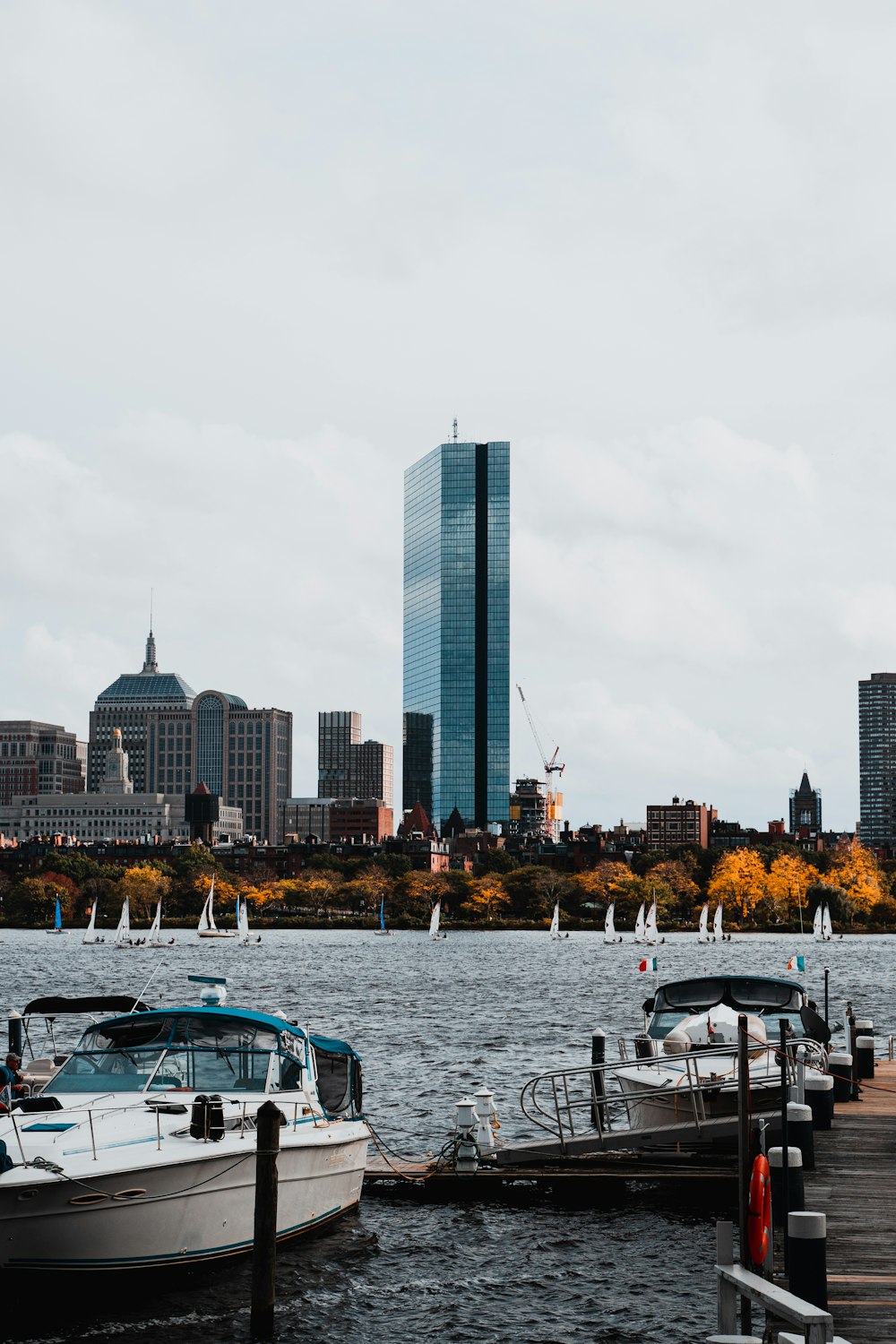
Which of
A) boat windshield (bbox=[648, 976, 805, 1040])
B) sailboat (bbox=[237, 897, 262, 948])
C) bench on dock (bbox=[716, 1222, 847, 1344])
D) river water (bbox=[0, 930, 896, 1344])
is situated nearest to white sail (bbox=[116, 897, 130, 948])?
sailboat (bbox=[237, 897, 262, 948])

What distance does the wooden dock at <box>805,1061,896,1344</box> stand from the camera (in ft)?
60.2

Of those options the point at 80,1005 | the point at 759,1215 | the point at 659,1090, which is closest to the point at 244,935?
the point at 80,1005

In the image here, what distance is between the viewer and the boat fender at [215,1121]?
24.8 m

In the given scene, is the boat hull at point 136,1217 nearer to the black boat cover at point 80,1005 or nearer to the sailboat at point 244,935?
the black boat cover at point 80,1005

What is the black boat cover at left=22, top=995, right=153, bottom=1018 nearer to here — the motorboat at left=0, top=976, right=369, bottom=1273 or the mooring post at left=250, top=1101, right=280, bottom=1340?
the motorboat at left=0, top=976, right=369, bottom=1273

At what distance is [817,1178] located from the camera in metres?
25.7

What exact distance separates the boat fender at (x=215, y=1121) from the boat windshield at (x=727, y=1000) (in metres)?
15.1

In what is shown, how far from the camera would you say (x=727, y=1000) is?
3794 cm

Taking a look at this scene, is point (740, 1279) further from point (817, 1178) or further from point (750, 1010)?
point (750, 1010)

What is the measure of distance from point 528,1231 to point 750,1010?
10.7m

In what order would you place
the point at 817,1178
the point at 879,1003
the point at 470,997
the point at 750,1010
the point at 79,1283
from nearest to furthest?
the point at 79,1283, the point at 817,1178, the point at 750,1010, the point at 879,1003, the point at 470,997

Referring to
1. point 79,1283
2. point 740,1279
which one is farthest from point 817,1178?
point 79,1283

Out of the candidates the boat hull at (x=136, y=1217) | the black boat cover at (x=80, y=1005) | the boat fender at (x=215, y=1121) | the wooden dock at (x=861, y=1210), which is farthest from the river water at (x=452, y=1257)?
the black boat cover at (x=80, y=1005)

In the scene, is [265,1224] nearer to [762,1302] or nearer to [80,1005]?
[762,1302]
